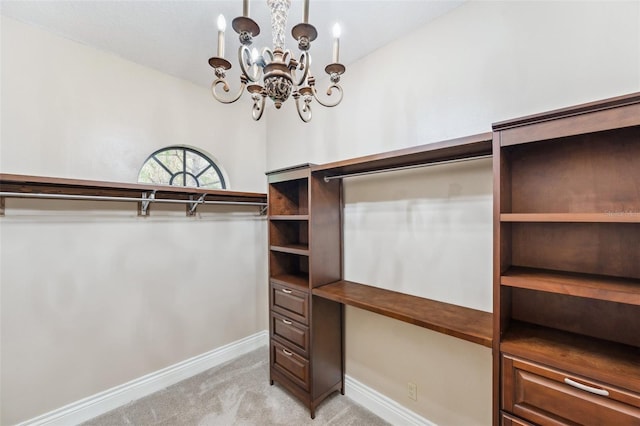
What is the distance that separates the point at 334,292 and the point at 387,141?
1230mm

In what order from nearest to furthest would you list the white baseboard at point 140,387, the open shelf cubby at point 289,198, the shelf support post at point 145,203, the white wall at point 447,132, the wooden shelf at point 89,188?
the white wall at point 447,132, the wooden shelf at point 89,188, the white baseboard at point 140,387, the shelf support post at point 145,203, the open shelf cubby at point 289,198

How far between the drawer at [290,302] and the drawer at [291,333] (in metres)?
0.05

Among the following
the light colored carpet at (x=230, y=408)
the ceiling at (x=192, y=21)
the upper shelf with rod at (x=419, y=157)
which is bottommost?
the light colored carpet at (x=230, y=408)

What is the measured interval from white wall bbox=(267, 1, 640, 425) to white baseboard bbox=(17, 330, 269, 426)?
139 centimetres

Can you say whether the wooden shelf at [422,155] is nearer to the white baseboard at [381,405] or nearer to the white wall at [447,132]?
the white wall at [447,132]

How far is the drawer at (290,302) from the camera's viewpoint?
2.12m

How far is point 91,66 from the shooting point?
209 cm

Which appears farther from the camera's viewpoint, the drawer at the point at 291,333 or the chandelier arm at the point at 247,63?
the drawer at the point at 291,333

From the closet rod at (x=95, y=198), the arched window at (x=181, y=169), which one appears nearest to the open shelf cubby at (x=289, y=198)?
the closet rod at (x=95, y=198)

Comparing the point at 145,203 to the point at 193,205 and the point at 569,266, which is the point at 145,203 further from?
the point at 569,266

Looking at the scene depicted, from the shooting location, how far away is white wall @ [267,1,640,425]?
51.8 inches

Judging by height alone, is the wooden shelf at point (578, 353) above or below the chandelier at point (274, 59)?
below

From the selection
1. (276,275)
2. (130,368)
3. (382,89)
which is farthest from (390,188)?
(130,368)

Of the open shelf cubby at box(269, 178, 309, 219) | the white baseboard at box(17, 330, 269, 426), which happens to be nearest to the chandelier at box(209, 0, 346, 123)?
the open shelf cubby at box(269, 178, 309, 219)
